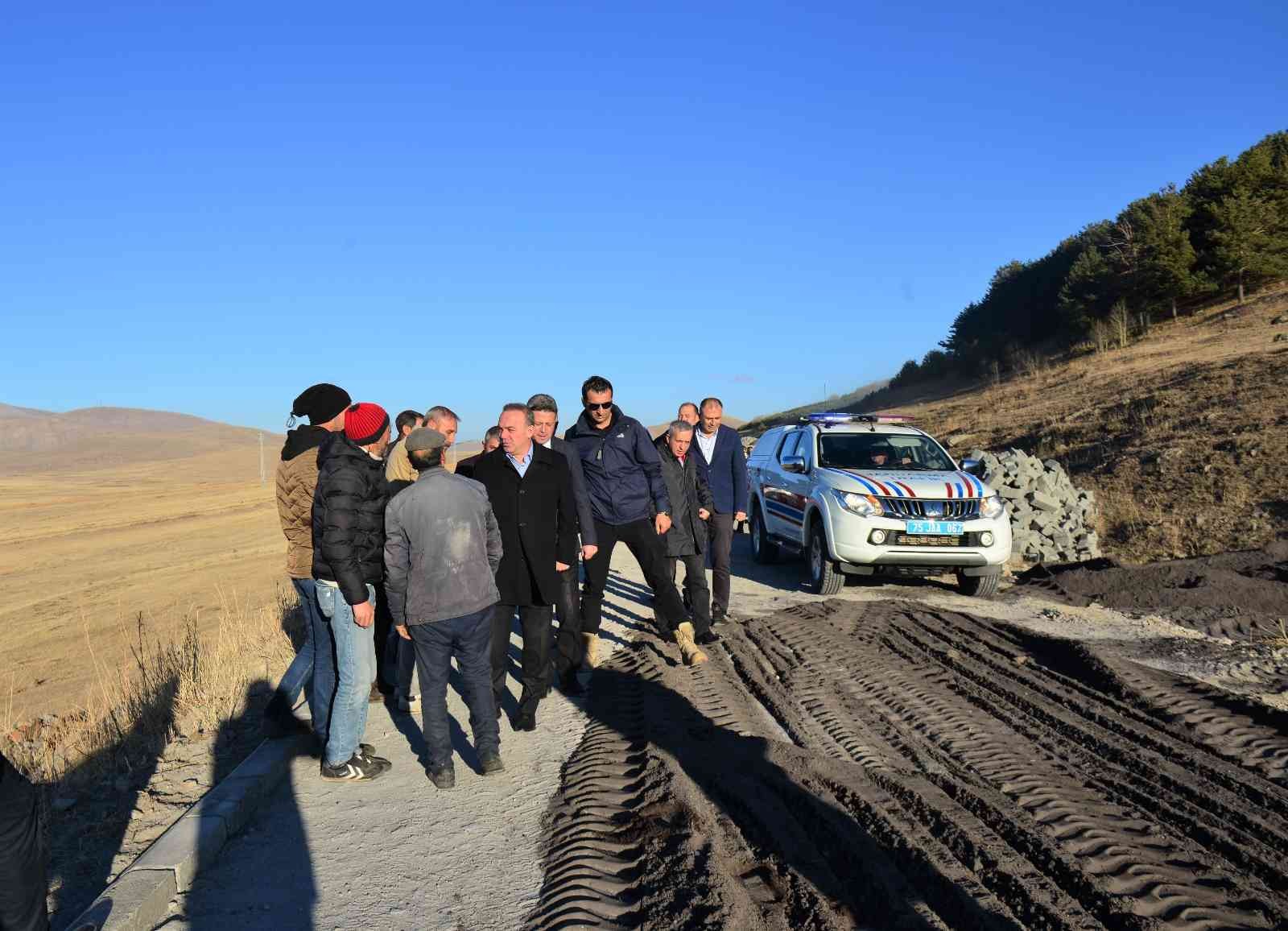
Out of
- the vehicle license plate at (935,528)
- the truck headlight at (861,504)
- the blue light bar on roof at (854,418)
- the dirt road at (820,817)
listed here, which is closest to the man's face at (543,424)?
the dirt road at (820,817)

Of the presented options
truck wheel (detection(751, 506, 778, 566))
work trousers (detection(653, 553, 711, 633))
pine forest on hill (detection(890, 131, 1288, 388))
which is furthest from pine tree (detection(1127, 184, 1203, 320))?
work trousers (detection(653, 553, 711, 633))

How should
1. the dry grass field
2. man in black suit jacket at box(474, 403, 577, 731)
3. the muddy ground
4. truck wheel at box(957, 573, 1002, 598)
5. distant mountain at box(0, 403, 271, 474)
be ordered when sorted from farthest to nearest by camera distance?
distant mountain at box(0, 403, 271, 474) < the dry grass field < truck wheel at box(957, 573, 1002, 598) < the muddy ground < man in black suit jacket at box(474, 403, 577, 731)

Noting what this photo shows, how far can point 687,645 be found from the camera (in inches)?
316

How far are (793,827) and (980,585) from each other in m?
7.37

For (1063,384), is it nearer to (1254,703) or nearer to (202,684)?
(1254,703)

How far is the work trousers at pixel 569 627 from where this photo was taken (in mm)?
7410

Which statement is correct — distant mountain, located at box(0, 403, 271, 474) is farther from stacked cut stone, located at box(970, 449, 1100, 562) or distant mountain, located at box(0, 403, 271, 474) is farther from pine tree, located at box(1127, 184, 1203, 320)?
stacked cut stone, located at box(970, 449, 1100, 562)

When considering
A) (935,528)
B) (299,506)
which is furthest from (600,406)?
(935,528)

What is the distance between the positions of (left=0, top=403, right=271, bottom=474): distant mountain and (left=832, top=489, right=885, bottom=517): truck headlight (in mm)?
91422

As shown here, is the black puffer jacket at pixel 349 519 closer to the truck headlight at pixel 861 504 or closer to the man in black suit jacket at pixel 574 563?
the man in black suit jacket at pixel 574 563

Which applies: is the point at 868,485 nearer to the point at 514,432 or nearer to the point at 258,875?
the point at 514,432

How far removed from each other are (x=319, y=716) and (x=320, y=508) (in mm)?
1420

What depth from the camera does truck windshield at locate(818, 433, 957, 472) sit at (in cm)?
1218

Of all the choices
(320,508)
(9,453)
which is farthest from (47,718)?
(9,453)
